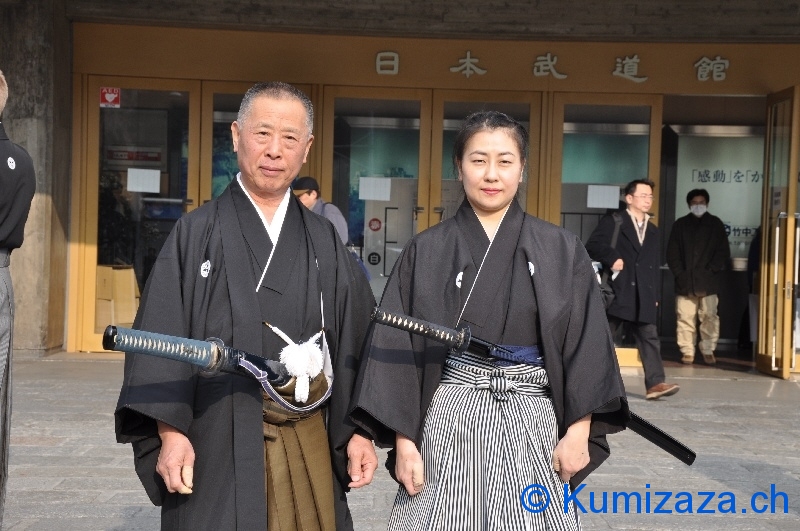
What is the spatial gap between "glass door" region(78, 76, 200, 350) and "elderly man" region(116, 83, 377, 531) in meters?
6.93

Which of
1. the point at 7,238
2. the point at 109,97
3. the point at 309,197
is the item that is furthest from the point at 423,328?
the point at 109,97

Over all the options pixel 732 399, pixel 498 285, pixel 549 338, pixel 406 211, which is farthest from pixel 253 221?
pixel 406 211

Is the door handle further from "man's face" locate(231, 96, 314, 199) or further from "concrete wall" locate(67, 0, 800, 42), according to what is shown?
"man's face" locate(231, 96, 314, 199)

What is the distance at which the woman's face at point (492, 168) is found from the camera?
2.94 m

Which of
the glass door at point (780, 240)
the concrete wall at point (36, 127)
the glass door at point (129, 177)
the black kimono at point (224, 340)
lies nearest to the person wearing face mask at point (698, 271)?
the glass door at point (780, 240)

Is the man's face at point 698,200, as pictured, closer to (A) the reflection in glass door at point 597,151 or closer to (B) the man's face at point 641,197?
(A) the reflection in glass door at point 597,151

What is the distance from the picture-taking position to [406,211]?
32.5ft

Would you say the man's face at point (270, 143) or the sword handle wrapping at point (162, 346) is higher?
the man's face at point (270, 143)

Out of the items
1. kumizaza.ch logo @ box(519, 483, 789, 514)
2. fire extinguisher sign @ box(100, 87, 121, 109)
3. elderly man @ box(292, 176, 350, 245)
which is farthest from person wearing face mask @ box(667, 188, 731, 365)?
fire extinguisher sign @ box(100, 87, 121, 109)

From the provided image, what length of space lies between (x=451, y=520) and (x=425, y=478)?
14cm

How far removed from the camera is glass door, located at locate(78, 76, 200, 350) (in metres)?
9.65

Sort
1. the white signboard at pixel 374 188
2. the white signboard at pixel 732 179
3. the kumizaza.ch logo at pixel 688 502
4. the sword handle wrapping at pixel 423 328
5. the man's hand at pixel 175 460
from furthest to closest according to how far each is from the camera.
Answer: the white signboard at pixel 732 179
the white signboard at pixel 374 188
the kumizaza.ch logo at pixel 688 502
the man's hand at pixel 175 460
the sword handle wrapping at pixel 423 328

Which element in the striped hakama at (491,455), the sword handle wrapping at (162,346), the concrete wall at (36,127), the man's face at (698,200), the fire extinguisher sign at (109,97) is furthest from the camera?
the man's face at (698,200)

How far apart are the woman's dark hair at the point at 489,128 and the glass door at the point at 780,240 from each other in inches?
268
